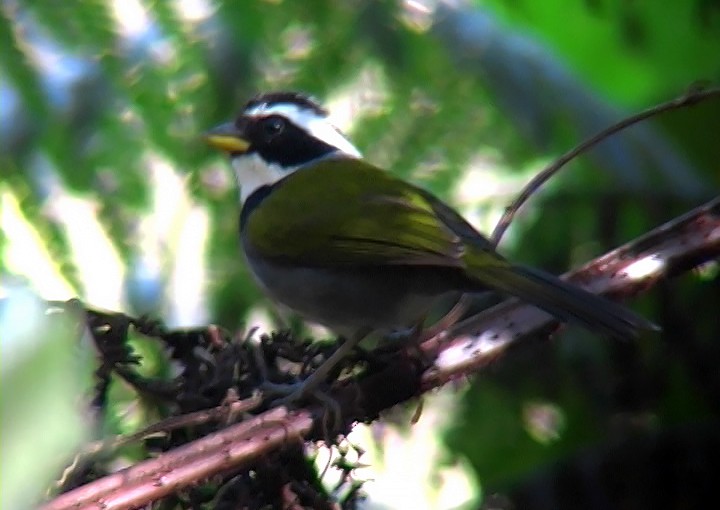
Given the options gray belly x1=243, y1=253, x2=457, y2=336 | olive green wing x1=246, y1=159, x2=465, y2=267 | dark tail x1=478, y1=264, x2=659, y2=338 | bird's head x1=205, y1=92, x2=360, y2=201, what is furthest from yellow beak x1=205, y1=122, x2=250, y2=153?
dark tail x1=478, y1=264, x2=659, y2=338

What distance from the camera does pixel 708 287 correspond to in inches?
115

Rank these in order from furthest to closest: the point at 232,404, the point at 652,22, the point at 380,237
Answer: the point at 652,22
the point at 380,237
the point at 232,404

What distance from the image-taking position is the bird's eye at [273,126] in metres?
3.09

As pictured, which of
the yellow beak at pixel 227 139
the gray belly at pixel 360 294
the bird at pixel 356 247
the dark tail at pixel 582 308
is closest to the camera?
the dark tail at pixel 582 308

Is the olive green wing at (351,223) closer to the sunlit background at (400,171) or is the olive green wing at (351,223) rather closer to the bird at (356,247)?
the bird at (356,247)

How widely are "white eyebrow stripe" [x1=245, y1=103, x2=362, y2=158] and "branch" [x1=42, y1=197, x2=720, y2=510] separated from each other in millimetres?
1211

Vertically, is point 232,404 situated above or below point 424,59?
below

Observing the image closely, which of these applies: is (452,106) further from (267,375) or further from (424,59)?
(267,375)

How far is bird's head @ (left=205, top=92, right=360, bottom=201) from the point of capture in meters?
2.96

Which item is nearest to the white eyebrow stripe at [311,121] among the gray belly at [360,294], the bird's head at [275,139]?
the bird's head at [275,139]

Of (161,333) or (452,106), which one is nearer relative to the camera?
(161,333)

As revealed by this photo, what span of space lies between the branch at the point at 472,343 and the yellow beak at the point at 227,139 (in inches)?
45.7

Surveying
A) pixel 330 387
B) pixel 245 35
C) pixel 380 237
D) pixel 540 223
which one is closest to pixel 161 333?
pixel 330 387

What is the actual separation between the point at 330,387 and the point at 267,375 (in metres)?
0.12
